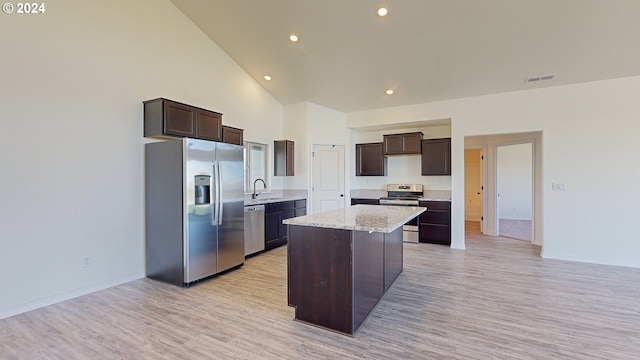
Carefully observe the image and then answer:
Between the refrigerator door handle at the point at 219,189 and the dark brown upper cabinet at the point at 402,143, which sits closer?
the refrigerator door handle at the point at 219,189

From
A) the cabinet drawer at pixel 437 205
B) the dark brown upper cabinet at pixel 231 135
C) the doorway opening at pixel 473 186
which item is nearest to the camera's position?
the dark brown upper cabinet at pixel 231 135

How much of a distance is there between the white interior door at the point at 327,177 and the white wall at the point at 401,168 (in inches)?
14.0

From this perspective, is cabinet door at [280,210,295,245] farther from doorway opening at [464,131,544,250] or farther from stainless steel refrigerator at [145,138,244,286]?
doorway opening at [464,131,544,250]

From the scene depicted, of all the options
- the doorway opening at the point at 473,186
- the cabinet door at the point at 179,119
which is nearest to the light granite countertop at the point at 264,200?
the cabinet door at the point at 179,119

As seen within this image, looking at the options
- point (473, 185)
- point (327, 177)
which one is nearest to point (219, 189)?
point (327, 177)

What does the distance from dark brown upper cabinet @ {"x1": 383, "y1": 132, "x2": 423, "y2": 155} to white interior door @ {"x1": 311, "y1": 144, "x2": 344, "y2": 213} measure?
1024 millimetres

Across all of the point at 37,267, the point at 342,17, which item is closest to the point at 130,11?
the point at 342,17

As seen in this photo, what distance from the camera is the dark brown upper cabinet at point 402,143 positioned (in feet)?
19.6

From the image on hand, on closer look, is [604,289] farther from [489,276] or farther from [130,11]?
[130,11]

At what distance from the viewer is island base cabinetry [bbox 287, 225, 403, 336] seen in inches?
94.0

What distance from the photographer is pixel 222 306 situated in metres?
2.94

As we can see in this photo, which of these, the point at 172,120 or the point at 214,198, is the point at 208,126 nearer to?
the point at 172,120

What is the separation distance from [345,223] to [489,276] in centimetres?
259

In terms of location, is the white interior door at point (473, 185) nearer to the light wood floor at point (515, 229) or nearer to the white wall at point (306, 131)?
the light wood floor at point (515, 229)
